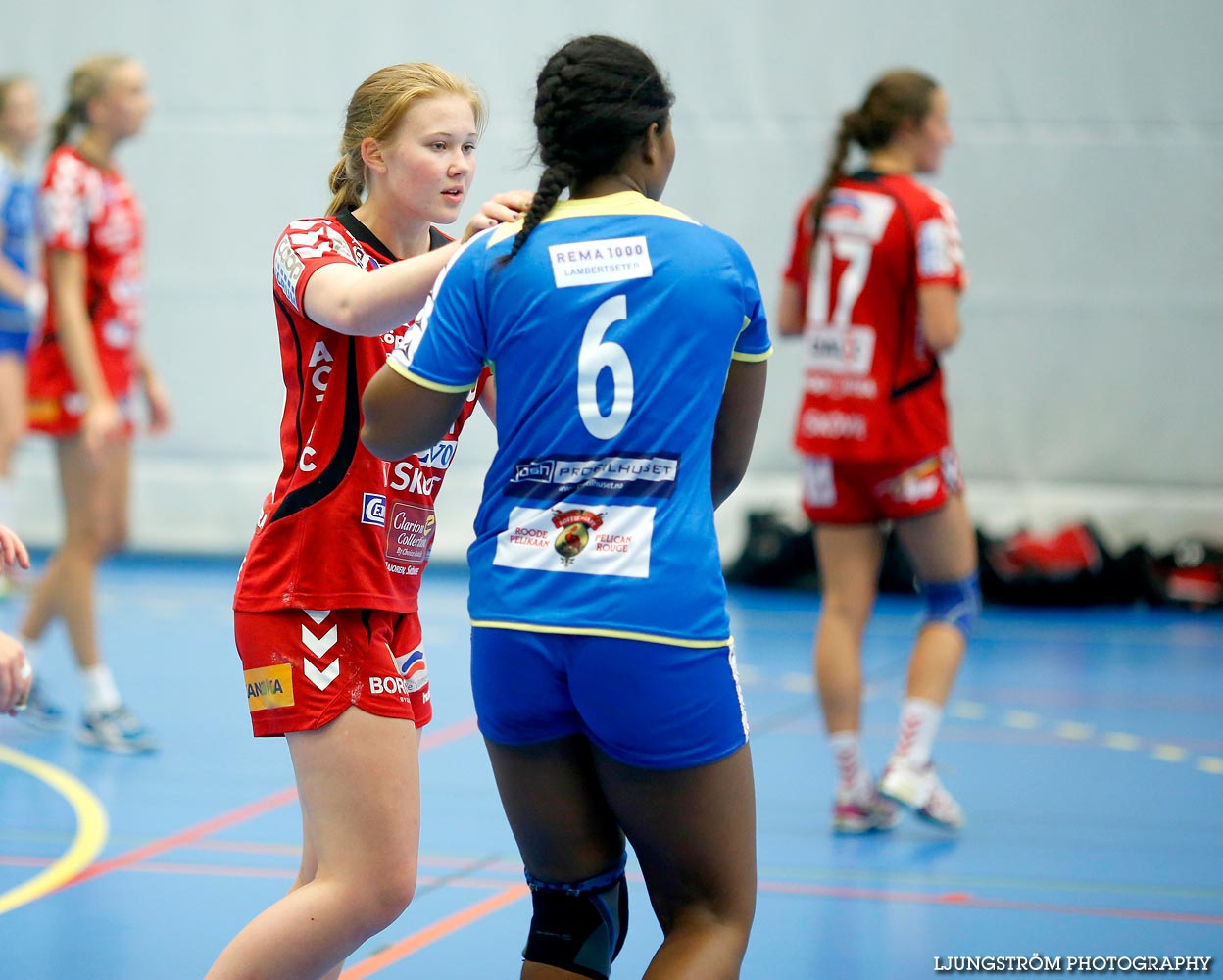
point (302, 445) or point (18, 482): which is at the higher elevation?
point (302, 445)

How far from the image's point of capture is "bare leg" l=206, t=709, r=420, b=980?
7.89ft

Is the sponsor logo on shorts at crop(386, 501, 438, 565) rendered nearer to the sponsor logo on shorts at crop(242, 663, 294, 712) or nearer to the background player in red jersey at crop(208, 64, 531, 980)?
the background player in red jersey at crop(208, 64, 531, 980)

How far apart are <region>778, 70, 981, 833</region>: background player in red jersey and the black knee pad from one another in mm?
2282

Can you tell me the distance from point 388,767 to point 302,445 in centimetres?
51

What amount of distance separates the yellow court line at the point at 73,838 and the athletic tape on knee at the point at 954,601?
241 centimetres

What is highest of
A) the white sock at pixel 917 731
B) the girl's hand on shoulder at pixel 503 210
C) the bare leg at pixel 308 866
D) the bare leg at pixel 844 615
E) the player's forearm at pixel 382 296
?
the girl's hand on shoulder at pixel 503 210

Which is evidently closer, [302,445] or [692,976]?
[692,976]

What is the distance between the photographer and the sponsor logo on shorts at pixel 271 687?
2.50 meters

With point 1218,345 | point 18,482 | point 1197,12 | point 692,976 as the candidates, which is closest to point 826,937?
point 692,976

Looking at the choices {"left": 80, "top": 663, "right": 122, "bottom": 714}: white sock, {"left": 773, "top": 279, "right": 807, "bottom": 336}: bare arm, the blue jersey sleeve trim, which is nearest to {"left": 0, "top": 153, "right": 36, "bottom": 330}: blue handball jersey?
{"left": 80, "top": 663, "right": 122, "bottom": 714}: white sock

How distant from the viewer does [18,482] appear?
33.4ft

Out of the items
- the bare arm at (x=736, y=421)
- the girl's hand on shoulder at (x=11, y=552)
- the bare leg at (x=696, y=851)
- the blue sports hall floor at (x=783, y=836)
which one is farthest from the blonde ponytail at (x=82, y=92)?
the bare leg at (x=696, y=851)

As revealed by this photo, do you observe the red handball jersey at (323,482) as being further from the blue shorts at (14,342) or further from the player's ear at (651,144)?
the blue shorts at (14,342)

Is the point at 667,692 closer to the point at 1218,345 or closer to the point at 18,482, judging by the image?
the point at 1218,345
